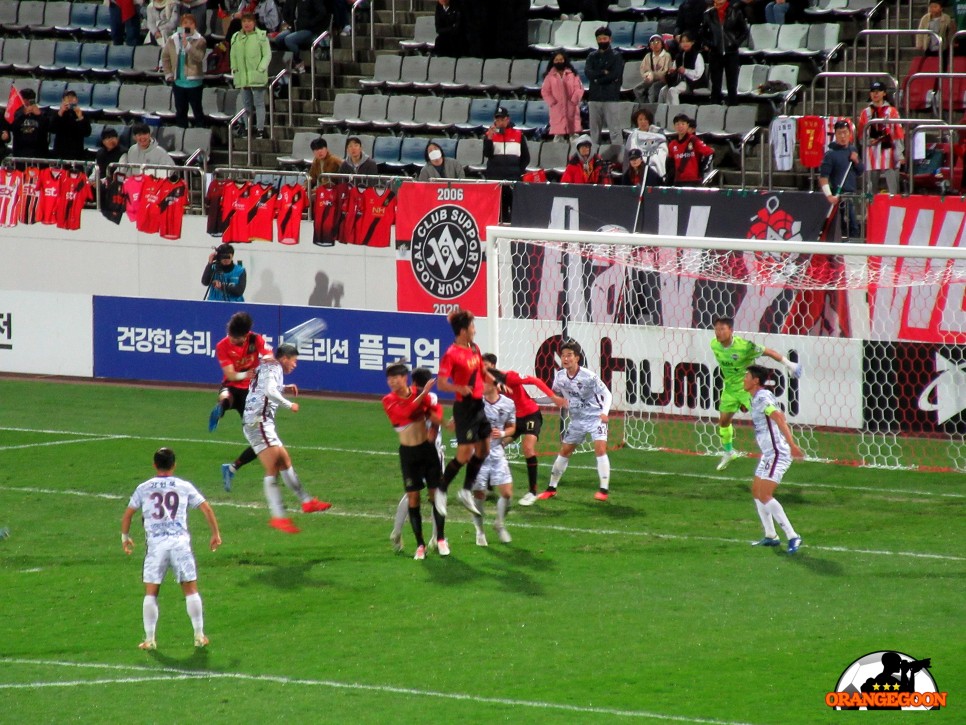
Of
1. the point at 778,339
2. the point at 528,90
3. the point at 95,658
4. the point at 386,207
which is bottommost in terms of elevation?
the point at 95,658

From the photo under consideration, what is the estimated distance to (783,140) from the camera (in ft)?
73.4

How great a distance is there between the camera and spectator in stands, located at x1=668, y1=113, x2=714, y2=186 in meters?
22.8

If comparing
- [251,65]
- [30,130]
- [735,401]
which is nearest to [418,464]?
[735,401]

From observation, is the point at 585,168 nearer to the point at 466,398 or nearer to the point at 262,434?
the point at 262,434

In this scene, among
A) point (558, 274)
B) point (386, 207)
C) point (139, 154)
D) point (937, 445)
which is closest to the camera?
point (937, 445)

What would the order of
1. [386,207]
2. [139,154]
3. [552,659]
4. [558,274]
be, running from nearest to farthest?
1. [552,659]
2. [558,274]
3. [386,207]
4. [139,154]

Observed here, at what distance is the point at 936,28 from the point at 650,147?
15.1 feet

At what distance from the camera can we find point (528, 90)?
27812 mm

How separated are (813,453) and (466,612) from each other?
7675 mm

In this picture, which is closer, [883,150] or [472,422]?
[472,422]

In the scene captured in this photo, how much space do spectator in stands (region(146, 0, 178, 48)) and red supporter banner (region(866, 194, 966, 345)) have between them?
15.7 meters

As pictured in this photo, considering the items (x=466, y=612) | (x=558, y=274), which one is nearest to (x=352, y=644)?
(x=466, y=612)

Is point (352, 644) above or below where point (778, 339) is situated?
below

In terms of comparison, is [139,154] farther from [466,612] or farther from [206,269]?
[466,612]
